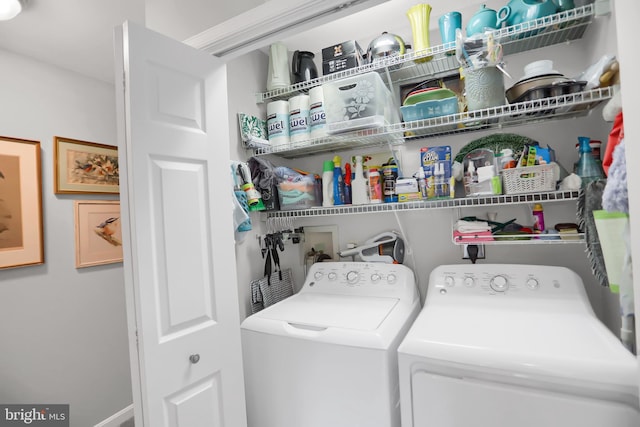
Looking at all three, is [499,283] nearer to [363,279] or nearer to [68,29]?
[363,279]

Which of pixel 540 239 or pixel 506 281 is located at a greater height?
pixel 540 239

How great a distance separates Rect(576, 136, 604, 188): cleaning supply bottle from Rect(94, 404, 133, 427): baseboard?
3.24 m

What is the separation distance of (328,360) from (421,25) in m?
1.73

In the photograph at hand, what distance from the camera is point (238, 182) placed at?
1843 millimetres

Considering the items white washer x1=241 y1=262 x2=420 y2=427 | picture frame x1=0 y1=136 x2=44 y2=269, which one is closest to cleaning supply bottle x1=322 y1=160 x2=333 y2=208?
white washer x1=241 y1=262 x2=420 y2=427

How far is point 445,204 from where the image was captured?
66.1 inches

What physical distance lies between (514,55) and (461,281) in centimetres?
129

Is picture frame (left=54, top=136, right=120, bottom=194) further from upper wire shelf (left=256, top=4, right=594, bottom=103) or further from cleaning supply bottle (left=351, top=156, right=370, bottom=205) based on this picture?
cleaning supply bottle (left=351, top=156, right=370, bottom=205)

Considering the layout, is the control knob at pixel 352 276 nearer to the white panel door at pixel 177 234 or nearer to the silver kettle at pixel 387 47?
the white panel door at pixel 177 234

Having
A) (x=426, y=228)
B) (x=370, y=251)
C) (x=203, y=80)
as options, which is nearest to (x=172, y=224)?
(x=203, y=80)

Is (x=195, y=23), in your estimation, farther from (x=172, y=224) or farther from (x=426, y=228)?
(x=426, y=228)

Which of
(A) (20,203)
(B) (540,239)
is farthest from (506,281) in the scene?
(A) (20,203)

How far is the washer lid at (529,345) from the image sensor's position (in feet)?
3.21

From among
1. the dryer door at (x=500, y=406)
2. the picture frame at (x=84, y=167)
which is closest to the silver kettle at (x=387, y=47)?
the dryer door at (x=500, y=406)
